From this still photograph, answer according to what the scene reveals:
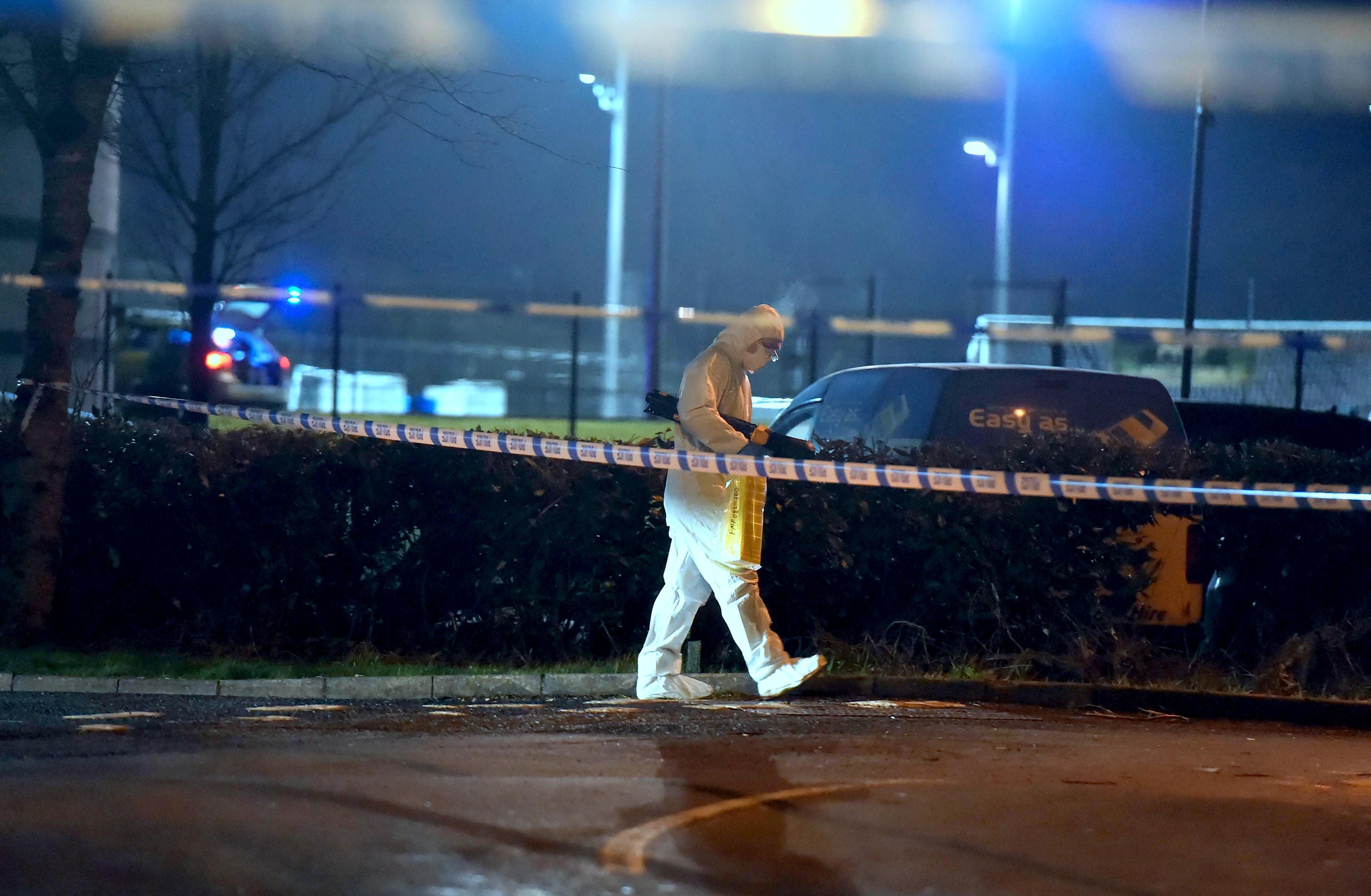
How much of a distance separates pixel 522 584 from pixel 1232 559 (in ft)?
12.9

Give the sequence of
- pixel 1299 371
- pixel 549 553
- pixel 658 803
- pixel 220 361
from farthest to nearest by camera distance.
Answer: pixel 220 361
pixel 1299 371
pixel 549 553
pixel 658 803

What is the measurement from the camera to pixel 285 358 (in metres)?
24.8

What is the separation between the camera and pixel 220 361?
20.1m

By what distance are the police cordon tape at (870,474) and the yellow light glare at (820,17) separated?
1317 centimetres

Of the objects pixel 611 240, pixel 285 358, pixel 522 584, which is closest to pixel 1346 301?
pixel 611 240

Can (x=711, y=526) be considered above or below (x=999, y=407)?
below

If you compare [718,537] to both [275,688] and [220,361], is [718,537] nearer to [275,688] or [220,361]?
[275,688]

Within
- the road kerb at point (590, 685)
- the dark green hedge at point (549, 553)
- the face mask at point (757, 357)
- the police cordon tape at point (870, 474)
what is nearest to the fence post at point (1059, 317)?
the dark green hedge at point (549, 553)

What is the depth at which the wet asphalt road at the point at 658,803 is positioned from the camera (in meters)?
4.08

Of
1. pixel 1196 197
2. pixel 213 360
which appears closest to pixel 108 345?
pixel 213 360

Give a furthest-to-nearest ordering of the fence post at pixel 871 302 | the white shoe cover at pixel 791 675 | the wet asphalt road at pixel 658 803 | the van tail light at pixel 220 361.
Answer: the van tail light at pixel 220 361
the fence post at pixel 871 302
the white shoe cover at pixel 791 675
the wet asphalt road at pixel 658 803

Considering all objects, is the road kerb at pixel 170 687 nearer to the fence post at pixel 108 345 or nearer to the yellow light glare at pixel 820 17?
the fence post at pixel 108 345

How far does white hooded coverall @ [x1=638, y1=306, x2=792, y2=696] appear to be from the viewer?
6727mm

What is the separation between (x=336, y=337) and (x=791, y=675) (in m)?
9.86
